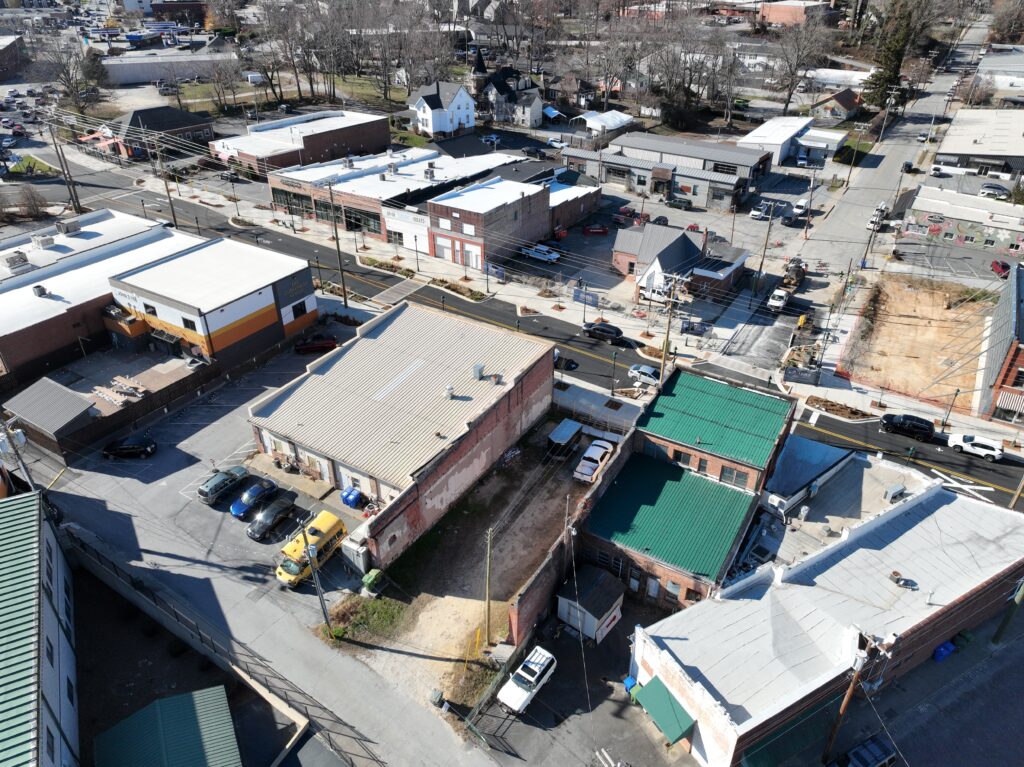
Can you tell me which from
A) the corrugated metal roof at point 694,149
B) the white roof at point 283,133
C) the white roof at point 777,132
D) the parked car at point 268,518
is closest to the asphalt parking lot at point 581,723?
the parked car at point 268,518

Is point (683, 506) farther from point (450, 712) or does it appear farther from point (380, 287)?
point (380, 287)

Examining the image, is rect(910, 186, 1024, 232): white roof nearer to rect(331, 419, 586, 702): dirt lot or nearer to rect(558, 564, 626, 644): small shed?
rect(331, 419, 586, 702): dirt lot

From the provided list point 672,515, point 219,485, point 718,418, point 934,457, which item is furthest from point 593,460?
point 219,485

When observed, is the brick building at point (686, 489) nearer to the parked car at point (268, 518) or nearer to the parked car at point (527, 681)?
the parked car at point (527, 681)

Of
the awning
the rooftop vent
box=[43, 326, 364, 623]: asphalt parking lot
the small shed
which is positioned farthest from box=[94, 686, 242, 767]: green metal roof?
the rooftop vent

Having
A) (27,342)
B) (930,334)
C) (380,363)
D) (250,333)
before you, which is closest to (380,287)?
(250,333)
